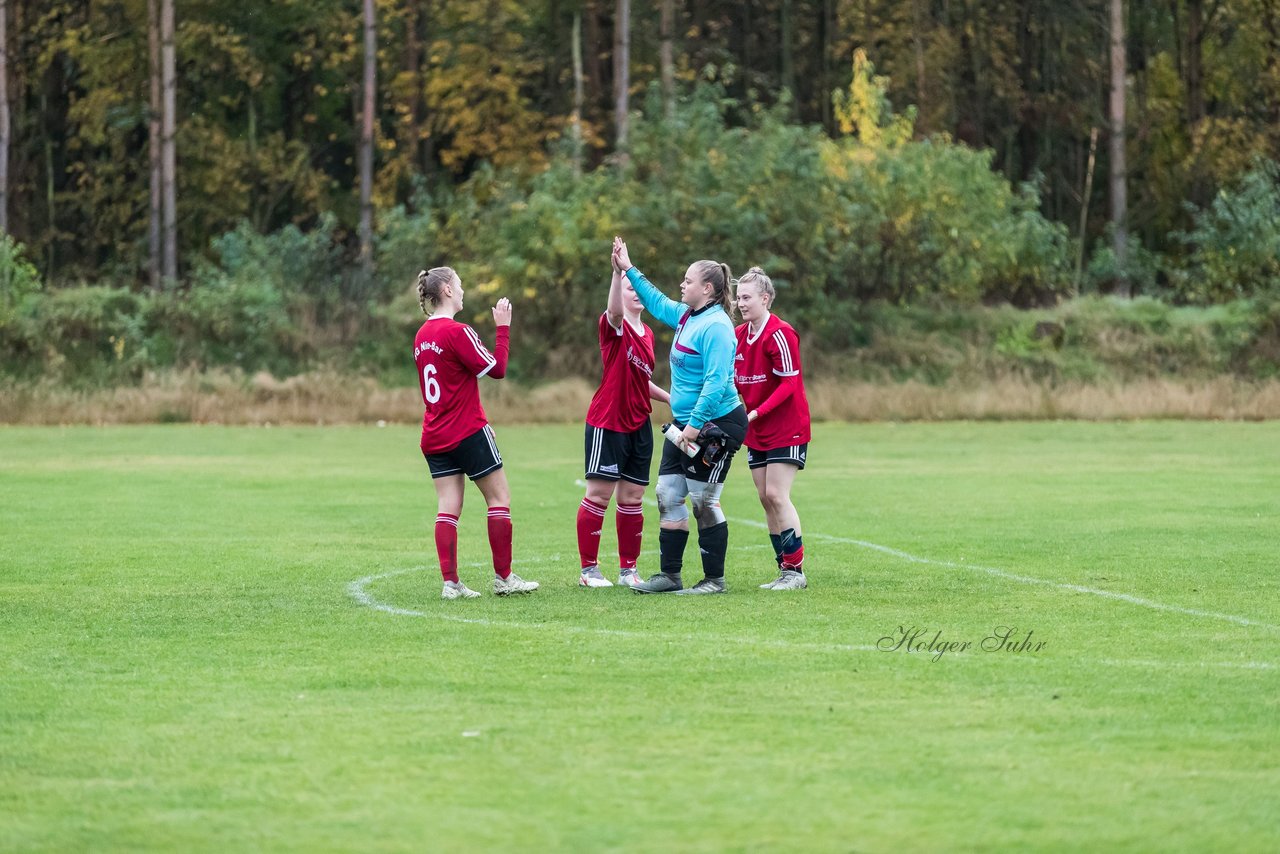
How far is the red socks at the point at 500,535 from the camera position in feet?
35.9

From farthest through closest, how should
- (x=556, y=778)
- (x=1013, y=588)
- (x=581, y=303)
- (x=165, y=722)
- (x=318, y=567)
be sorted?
1. (x=581, y=303)
2. (x=318, y=567)
3. (x=1013, y=588)
4. (x=165, y=722)
5. (x=556, y=778)

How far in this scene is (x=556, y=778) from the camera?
6297 millimetres

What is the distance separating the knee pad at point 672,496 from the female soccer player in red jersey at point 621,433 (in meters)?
0.17

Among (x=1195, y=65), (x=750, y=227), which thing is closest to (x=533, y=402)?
(x=750, y=227)

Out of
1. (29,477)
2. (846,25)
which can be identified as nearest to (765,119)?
(846,25)

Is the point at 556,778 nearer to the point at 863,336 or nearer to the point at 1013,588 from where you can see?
the point at 1013,588

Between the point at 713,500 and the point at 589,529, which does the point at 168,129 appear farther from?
the point at 713,500

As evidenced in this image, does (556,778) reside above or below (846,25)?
below

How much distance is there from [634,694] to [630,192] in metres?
31.7

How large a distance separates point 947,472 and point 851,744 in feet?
50.8

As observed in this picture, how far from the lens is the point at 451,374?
10758 millimetres

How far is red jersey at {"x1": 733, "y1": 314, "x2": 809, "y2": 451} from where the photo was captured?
11.3 meters

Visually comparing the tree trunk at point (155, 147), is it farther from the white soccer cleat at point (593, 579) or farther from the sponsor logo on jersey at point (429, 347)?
the sponsor logo on jersey at point (429, 347)

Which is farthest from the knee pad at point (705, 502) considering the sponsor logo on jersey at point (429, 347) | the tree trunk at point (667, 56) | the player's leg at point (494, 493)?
the tree trunk at point (667, 56)
